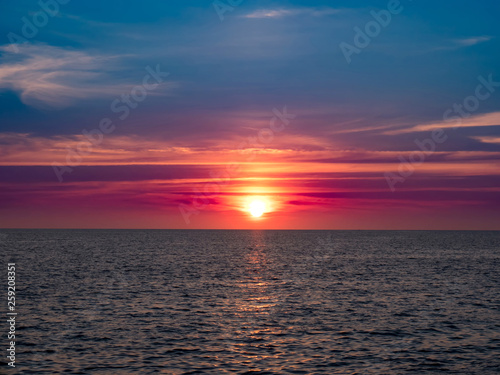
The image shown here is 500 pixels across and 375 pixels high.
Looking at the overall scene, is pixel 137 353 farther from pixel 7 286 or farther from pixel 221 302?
pixel 7 286

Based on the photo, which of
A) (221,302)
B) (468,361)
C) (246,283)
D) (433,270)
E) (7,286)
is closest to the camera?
(468,361)

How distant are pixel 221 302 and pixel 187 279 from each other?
75.2 ft

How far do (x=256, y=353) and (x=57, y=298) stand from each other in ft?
102

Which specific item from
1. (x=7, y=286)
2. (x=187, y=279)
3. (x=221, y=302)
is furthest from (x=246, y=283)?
(x=7, y=286)

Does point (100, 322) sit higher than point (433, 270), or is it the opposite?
point (433, 270)

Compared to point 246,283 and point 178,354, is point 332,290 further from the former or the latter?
point 178,354

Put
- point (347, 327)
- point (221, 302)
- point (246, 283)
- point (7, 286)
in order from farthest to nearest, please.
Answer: point (246, 283), point (7, 286), point (221, 302), point (347, 327)

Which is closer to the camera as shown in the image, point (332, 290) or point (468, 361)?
point (468, 361)

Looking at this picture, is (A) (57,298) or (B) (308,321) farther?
(A) (57,298)

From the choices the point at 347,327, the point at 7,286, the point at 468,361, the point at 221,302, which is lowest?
the point at 468,361

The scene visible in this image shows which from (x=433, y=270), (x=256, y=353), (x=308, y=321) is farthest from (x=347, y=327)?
(x=433, y=270)

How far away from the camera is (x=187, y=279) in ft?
258

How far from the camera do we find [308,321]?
46.1 m

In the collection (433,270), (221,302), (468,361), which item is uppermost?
(433,270)
